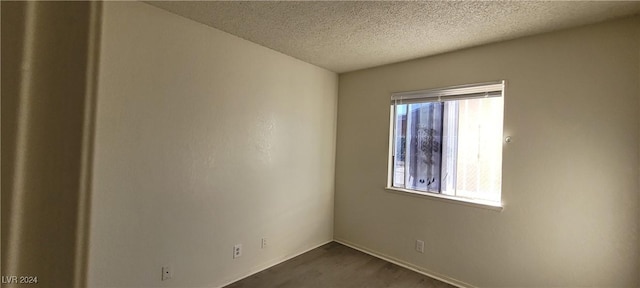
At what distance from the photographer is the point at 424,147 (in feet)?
9.69

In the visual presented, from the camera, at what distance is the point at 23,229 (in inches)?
12.1

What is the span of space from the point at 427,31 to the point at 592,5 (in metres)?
0.99

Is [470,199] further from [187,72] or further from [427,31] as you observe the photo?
[187,72]

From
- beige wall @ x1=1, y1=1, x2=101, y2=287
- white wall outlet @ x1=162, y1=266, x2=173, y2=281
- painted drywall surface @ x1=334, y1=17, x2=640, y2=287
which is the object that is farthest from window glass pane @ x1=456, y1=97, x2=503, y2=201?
beige wall @ x1=1, y1=1, x2=101, y2=287

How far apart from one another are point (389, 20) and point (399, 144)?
1.50 m

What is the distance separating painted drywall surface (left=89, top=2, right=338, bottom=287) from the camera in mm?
1800

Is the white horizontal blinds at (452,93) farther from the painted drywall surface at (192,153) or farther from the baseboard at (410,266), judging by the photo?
the baseboard at (410,266)

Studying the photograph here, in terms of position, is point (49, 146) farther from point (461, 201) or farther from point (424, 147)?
point (424, 147)

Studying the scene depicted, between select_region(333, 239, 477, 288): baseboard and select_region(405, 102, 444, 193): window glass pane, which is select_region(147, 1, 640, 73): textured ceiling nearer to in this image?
select_region(405, 102, 444, 193): window glass pane

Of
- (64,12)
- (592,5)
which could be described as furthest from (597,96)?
(64,12)

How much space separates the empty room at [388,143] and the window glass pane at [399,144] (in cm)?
3

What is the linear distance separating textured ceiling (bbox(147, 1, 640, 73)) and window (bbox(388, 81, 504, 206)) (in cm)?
51

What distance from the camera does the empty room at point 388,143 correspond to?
1.86 m

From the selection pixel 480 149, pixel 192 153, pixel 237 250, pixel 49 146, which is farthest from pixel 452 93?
pixel 49 146
